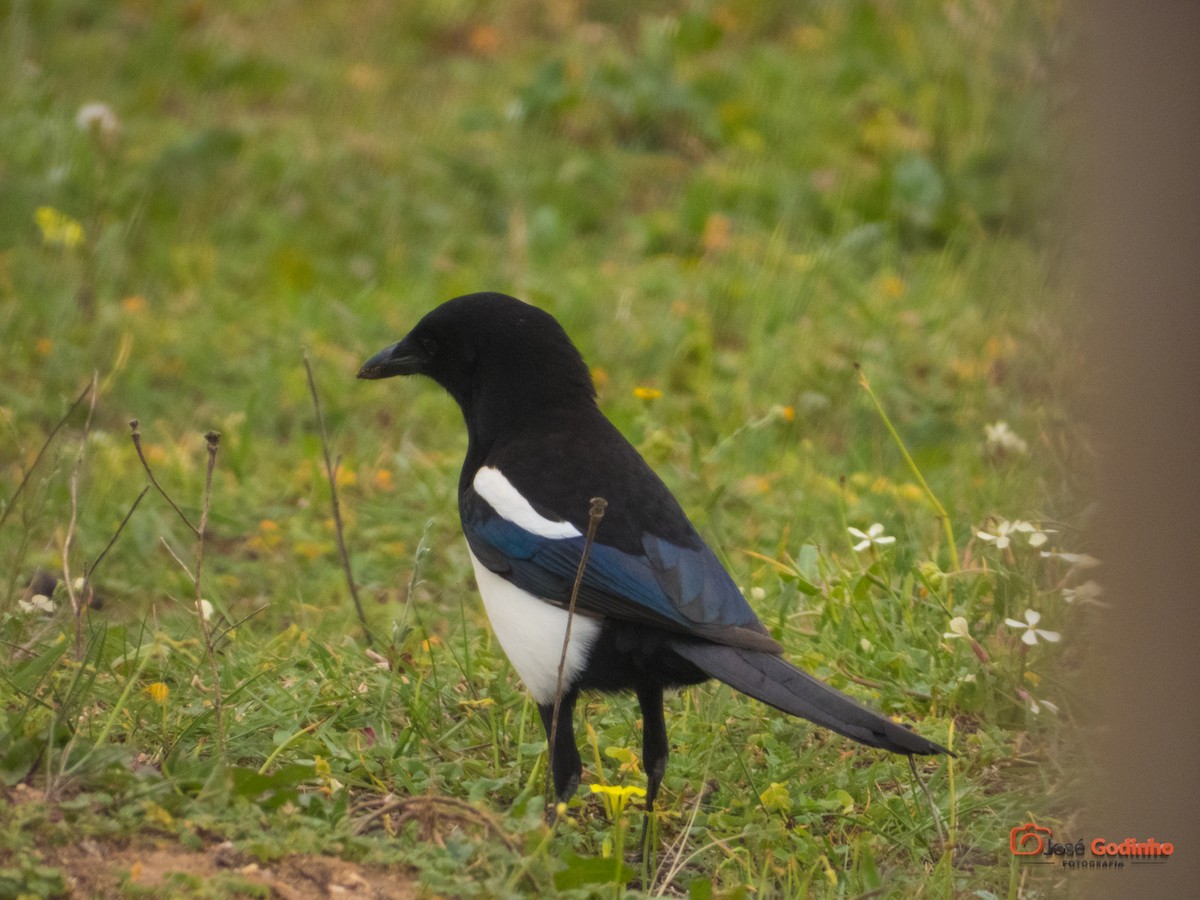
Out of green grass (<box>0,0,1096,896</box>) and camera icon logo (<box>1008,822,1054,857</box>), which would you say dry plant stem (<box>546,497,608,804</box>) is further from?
camera icon logo (<box>1008,822,1054,857</box>)

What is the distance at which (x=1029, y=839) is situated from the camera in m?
2.76

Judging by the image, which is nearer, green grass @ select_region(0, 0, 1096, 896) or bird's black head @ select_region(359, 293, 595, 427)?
green grass @ select_region(0, 0, 1096, 896)

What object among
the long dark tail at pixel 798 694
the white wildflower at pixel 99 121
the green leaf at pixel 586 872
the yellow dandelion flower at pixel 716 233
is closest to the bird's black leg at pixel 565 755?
the long dark tail at pixel 798 694

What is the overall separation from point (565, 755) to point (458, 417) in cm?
238

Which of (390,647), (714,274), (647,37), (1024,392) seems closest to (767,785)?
(390,647)

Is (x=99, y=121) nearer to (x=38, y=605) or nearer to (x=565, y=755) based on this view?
(x=38, y=605)

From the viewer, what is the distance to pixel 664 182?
6906mm

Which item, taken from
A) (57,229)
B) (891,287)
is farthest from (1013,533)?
(57,229)

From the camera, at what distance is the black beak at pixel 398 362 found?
359 centimetres

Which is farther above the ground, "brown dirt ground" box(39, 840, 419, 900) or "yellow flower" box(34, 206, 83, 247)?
"yellow flower" box(34, 206, 83, 247)

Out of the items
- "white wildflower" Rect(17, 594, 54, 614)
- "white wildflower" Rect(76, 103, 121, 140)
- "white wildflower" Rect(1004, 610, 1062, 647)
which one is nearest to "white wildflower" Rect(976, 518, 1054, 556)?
"white wildflower" Rect(1004, 610, 1062, 647)

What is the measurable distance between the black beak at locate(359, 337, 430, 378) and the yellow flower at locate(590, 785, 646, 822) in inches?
47.0

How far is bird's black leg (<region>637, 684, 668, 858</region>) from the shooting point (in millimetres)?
2928

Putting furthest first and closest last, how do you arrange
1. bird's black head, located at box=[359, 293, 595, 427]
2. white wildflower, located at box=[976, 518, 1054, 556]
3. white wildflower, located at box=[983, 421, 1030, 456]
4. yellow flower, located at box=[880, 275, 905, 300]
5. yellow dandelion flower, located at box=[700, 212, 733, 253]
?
1. yellow dandelion flower, located at box=[700, 212, 733, 253]
2. yellow flower, located at box=[880, 275, 905, 300]
3. white wildflower, located at box=[983, 421, 1030, 456]
4. bird's black head, located at box=[359, 293, 595, 427]
5. white wildflower, located at box=[976, 518, 1054, 556]
